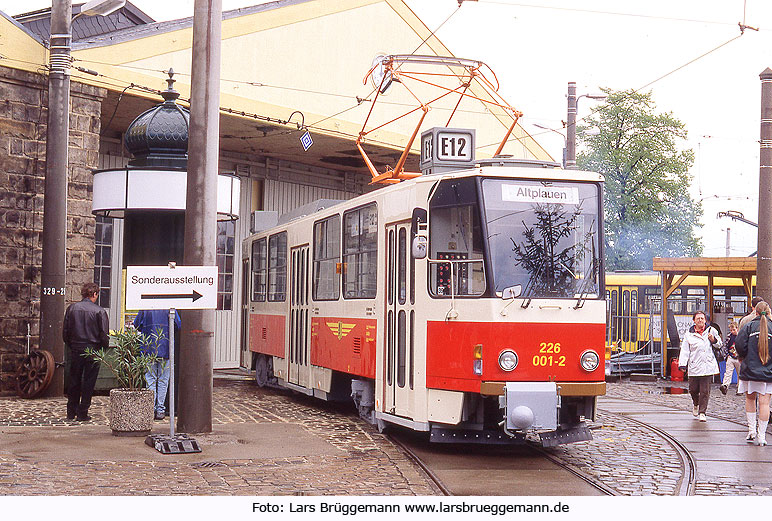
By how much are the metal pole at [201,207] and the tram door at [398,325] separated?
2.05 m

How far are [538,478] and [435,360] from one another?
1933 millimetres

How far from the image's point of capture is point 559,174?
1158 cm

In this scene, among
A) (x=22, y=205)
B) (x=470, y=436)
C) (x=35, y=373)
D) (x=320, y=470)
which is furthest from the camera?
(x=22, y=205)

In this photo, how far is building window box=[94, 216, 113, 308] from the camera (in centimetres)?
2312

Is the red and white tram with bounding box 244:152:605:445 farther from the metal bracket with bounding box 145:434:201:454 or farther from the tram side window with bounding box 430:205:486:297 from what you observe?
the metal bracket with bounding box 145:434:201:454

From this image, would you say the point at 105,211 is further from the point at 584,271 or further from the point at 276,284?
the point at 584,271

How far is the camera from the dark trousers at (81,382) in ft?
44.6

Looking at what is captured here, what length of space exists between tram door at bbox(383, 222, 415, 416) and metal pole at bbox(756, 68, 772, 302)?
30.5 feet

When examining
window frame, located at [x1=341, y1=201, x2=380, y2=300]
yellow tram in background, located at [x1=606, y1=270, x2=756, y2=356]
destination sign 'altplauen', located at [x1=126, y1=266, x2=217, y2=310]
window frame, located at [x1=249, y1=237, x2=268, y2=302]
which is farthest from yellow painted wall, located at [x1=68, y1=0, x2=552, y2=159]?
destination sign 'altplauen', located at [x1=126, y1=266, x2=217, y2=310]

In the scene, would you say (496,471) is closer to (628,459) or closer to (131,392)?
(628,459)

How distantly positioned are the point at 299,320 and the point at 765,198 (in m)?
8.93

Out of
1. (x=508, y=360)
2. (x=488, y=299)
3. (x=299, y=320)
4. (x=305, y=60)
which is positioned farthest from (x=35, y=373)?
(x=305, y=60)

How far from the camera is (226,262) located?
→ 86.2ft
